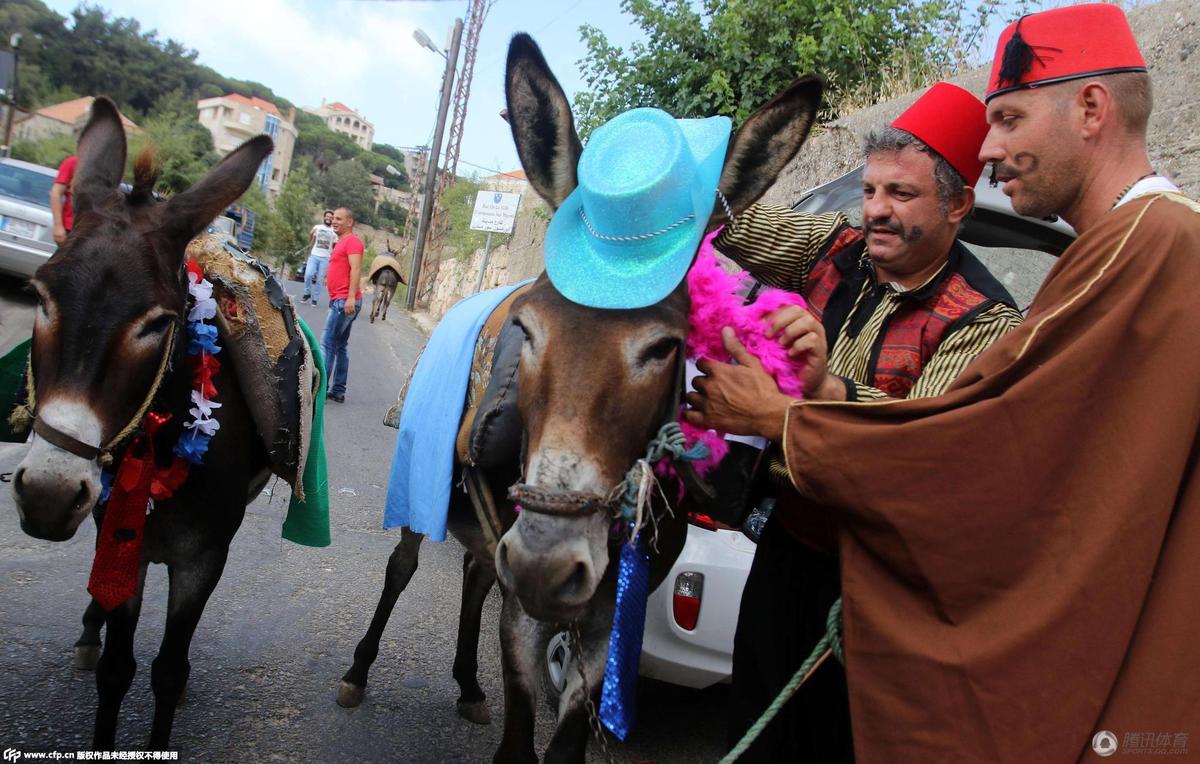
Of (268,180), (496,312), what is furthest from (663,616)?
(268,180)

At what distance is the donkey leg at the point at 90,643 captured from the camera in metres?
3.18

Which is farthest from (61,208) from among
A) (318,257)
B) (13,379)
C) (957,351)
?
(318,257)

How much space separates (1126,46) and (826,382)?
3.08 feet

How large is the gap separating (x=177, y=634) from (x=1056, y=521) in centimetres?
274

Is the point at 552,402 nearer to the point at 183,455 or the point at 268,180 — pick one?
the point at 183,455

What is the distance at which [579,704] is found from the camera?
2.39 meters

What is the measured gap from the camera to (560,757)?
92.7 inches

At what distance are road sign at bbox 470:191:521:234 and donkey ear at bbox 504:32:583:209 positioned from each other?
1822 centimetres

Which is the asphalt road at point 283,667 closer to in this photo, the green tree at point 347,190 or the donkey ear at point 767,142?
the donkey ear at point 767,142

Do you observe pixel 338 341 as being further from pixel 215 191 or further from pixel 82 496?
pixel 82 496

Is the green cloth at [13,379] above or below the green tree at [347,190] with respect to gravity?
below

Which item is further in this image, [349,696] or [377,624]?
[377,624]

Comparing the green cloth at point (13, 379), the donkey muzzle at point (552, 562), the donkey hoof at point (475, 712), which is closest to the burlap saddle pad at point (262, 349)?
the green cloth at point (13, 379)

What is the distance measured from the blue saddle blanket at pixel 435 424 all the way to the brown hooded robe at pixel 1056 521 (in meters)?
1.63
